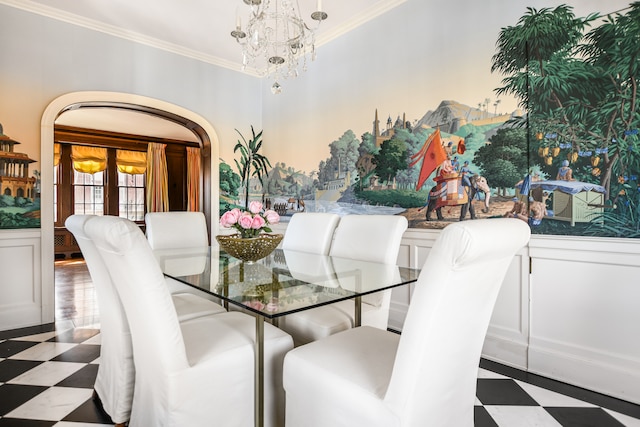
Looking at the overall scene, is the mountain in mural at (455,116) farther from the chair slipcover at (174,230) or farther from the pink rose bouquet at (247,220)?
the chair slipcover at (174,230)

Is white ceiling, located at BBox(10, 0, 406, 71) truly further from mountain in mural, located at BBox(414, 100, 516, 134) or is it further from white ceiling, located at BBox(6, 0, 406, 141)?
mountain in mural, located at BBox(414, 100, 516, 134)

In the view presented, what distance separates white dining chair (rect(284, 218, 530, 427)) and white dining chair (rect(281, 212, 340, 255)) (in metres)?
1.27

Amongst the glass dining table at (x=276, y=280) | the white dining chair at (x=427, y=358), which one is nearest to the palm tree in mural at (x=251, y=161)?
the glass dining table at (x=276, y=280)

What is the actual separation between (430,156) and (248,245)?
1715 millimetres

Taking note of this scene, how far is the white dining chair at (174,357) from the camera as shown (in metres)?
1.24

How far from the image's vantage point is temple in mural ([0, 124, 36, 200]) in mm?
3119

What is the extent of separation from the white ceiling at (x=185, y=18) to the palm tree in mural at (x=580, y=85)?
4.32ft

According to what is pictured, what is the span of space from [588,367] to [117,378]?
8.26 feet

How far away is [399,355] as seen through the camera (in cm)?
105

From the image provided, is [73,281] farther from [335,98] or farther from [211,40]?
[335,98]

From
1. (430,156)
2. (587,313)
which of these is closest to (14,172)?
(430,156)

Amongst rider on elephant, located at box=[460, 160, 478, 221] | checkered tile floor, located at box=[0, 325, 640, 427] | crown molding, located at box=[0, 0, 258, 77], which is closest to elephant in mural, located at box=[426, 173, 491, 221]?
rider on elephant, located at box=[460, 160, 478, 221]

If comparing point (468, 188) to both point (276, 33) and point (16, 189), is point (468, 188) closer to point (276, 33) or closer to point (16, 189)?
point (276, 33)

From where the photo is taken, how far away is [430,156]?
9.64 ft
